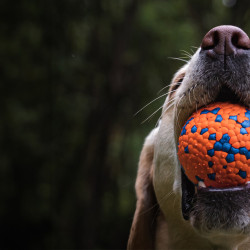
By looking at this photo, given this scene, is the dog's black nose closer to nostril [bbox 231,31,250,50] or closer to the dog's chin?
nostril [bbox 231,31,250,50]

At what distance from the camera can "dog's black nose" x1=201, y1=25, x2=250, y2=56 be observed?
258 centimetres

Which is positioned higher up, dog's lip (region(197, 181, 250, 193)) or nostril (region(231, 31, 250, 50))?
nostril (region(231, 31, 250, 50))

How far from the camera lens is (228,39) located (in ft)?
8.46

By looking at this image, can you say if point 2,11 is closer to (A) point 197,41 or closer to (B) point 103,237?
(A) point 197,41

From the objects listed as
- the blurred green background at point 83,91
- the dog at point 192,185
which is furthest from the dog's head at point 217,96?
the blurred green background at point 83,91

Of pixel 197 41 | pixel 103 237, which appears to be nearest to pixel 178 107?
pixel 197 41

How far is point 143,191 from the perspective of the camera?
390 cm

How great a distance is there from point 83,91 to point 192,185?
433 inches

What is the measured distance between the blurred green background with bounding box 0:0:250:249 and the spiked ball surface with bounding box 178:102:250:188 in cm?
883

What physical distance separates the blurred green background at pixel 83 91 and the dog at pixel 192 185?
7.79 meters

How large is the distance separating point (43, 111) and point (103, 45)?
9.45 feet

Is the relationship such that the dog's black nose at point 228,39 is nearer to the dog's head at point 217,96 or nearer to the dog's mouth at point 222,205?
the dog's head at point 217,96

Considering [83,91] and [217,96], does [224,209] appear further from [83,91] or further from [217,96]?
[83,91]

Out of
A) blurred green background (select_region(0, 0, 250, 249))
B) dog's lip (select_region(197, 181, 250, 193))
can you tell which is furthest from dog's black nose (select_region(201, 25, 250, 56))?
blurred green background (select_region(0, 0, 250, 249))
